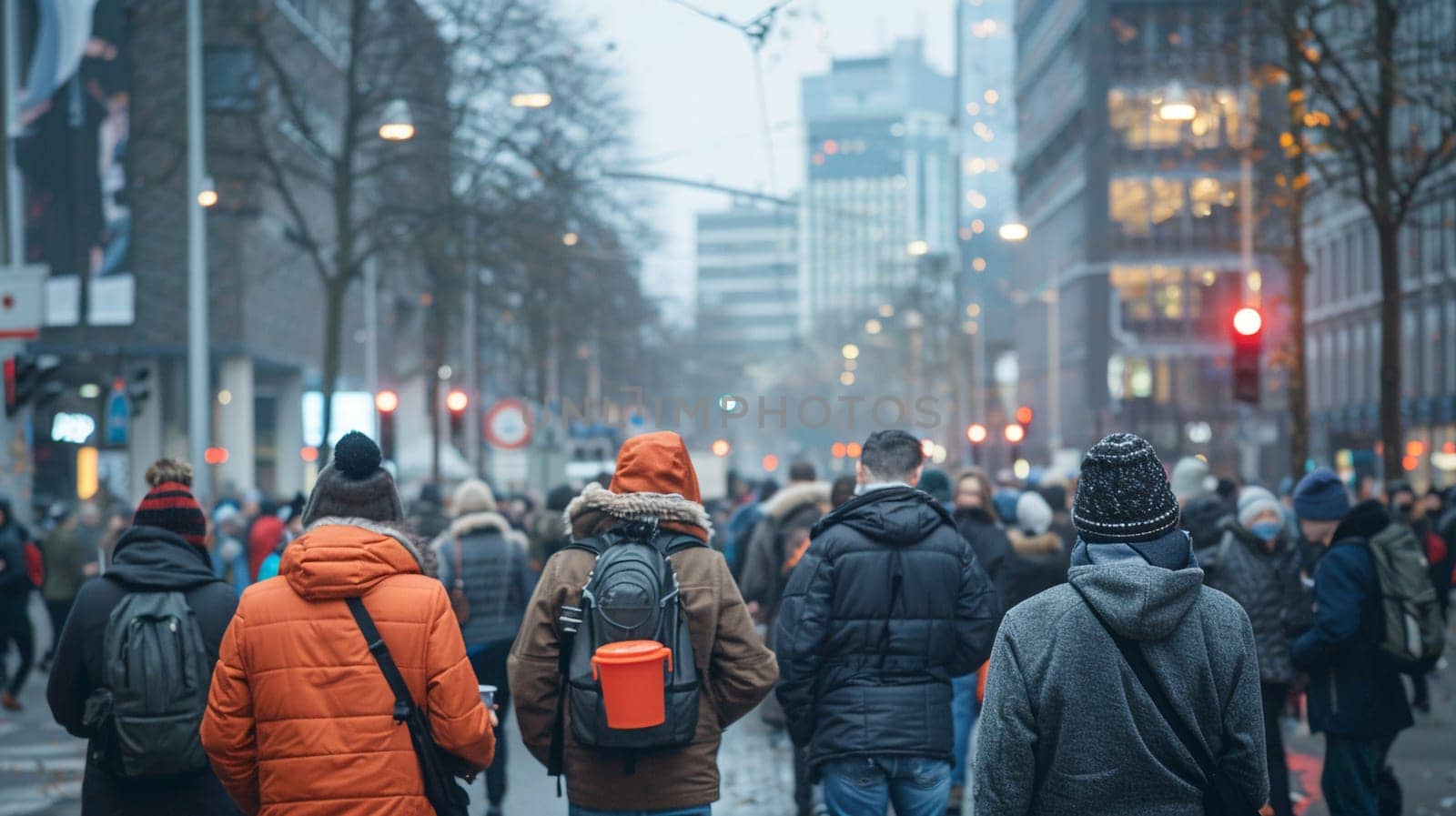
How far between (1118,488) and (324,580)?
209 cm

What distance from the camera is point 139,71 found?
143 feet

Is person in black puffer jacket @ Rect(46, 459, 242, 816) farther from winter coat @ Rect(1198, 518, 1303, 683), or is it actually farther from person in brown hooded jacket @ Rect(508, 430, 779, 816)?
winter coat @ Rect(1198, 518, 1303, 683)

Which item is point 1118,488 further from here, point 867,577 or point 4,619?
point 4,619

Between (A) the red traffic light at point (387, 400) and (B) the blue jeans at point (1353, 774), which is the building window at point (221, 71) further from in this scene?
(B) the blue jeans at point (1353, 774)

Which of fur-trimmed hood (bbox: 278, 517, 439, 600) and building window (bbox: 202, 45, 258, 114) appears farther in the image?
building window (bbox: 202, 45, 258, 114)

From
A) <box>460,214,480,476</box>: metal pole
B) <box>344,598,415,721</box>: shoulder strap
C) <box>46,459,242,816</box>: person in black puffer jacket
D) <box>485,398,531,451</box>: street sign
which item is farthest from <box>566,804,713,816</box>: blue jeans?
<box>460,214,480,476</box>: metal pole

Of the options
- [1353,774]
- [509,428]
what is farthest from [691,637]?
[509,428]

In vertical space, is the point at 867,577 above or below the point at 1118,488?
below

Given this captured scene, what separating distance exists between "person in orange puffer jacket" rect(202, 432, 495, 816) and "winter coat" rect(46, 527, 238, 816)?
3.50 ft

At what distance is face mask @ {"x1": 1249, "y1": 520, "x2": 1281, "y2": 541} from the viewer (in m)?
9.06

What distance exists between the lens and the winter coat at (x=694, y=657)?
5688 mm

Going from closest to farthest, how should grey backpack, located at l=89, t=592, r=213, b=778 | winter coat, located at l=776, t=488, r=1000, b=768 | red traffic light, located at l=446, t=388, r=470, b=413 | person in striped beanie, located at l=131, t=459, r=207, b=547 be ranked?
grey backpack, located at l=89, t=592, r=213, b=778 < person in striped beanie, located at l=131, t=459, r=207, b=547 < winter coat, located at l=776, t=488, r=1000, b=768 < red traffic light, located at l=446, t=388, r=470, b=413

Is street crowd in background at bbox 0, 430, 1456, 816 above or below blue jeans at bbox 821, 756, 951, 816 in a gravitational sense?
above

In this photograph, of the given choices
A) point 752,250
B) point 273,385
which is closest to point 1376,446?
point 273,385
